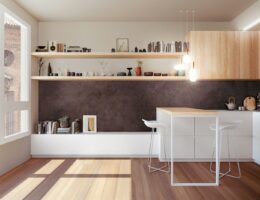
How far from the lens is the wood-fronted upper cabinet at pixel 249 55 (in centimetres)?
528

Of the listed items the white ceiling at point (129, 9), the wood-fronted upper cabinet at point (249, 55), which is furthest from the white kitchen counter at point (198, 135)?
the white ceiling at point (129, 9)

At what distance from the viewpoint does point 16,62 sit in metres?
5.25

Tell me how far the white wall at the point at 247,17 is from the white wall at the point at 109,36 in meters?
0.30

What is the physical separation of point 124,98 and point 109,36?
1.34 meters

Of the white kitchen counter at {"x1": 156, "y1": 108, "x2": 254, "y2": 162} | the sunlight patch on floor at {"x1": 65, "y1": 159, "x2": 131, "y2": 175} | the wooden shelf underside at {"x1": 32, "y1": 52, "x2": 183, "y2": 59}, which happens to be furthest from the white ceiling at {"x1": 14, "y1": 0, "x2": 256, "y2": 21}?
the sunlight patch on floor at {"x1": 65, "y1": 159, "x2": 131, "y2": 175}

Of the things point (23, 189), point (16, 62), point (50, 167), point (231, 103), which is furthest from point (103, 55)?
point (23, 189)

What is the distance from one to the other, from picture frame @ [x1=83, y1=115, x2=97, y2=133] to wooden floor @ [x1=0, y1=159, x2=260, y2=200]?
0.80m

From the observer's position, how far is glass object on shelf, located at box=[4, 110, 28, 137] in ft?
16.7

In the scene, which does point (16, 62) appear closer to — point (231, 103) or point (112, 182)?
point (112, 182)

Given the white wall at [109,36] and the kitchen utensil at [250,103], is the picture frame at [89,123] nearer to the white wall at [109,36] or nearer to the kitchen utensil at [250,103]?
the white wall at [109,36]

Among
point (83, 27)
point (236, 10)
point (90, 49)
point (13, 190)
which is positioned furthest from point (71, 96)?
point (236, 10)

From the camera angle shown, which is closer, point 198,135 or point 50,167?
point 50,167

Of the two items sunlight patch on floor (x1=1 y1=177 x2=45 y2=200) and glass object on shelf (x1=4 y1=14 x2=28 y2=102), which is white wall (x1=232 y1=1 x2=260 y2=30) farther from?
sunlight patch on floor (x1=1 y1=177 x2=45 y2=200)

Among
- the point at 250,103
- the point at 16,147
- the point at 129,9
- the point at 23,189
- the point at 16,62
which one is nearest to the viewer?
the point at 23,189
